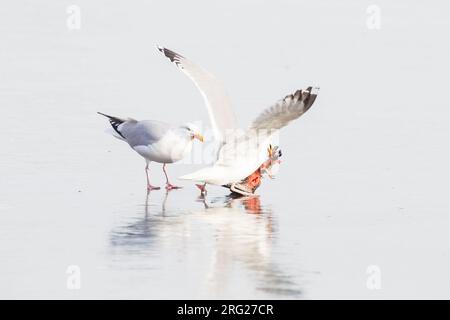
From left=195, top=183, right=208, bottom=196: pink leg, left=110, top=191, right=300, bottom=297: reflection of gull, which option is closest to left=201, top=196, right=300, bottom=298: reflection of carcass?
left=110, top=191, right=300, bottom=297: reflection of gull

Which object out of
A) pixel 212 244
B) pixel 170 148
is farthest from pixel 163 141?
pixel 212 244

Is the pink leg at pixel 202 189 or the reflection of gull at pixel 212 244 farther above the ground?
the pink leg at pixel 202 189

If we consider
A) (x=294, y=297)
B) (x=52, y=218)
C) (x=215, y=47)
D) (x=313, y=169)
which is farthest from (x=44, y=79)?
(x=294, y=297)

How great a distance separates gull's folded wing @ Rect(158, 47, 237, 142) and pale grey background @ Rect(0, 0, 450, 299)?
78 centimetres

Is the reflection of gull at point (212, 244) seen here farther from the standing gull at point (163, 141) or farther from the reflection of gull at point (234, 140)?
the standing gull at point (163, 141)

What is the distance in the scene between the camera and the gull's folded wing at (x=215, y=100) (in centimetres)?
1362

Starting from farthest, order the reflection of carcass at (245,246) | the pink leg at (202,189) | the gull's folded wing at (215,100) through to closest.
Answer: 1. the pink leg at (202,189)
2. the gull's folded wing at (215,100)
3. the reflection of carcass at (245,246)

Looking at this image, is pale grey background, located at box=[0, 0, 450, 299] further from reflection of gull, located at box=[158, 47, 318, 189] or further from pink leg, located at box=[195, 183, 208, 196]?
reflection of gull, located at box=[158, 47, 318, 189]

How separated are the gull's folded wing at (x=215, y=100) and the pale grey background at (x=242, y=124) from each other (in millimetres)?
778

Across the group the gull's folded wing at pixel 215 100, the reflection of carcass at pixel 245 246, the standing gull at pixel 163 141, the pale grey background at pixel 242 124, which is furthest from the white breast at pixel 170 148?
the reflection of carcass at pixel 245 246

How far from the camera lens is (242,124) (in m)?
17.0

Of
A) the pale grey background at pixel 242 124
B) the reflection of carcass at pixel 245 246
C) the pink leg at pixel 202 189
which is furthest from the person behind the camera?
the pink leg at pixel 202 189

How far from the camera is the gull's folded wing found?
13.6 meters

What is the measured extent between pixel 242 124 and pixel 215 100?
305 centimetres
